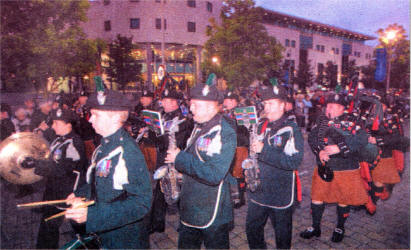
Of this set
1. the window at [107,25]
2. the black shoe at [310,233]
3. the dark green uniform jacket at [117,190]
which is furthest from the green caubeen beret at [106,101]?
the window at [107,25]

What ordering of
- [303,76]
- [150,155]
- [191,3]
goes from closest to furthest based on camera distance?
[150,155]
[191,3]
[303,76]

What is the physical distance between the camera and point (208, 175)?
2.52 meters

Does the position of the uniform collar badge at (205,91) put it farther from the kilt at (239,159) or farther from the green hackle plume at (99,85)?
the kilt at (239,159)

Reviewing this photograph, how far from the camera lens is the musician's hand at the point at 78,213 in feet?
6.88

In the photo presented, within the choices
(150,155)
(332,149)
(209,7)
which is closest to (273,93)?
(332,149)

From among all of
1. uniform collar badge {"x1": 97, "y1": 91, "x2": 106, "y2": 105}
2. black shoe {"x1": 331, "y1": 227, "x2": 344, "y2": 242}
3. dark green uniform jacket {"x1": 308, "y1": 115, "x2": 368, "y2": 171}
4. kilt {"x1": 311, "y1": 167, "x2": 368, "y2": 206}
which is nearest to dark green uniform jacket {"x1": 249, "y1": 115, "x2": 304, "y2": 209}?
dark green uniform jacket {"x1": 308, "y1": 115, "x2": 368, "y2": 171}

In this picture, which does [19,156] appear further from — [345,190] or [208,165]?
[345,190]

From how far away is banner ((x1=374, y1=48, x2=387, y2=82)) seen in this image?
1677 cm

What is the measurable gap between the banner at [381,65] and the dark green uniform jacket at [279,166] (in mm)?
16721

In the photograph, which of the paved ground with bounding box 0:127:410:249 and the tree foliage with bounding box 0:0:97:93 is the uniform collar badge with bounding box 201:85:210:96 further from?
the tree foliage with bounding box 0:0:97:93

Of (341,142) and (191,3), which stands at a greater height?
(191,3)

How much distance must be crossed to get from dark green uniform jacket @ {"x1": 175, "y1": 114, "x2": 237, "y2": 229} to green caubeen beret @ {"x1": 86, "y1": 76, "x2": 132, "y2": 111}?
720 mm

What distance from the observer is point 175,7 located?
1452 inches

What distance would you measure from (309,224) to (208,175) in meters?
3.33
